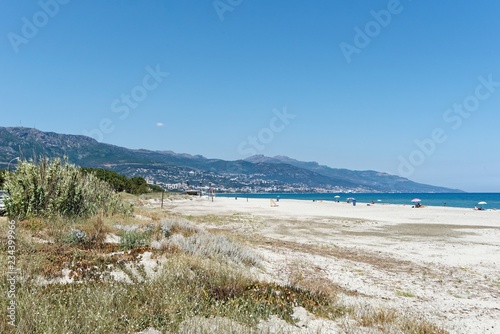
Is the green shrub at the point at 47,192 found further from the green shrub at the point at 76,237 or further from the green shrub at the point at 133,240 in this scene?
the green shrub at the point at 133,240

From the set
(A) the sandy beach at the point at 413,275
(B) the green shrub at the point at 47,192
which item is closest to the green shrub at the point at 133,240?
(B) the green shrub at the point at 47,192

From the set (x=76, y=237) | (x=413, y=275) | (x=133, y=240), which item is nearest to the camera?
(x=76, y=237)

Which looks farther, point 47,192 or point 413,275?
point 47,192

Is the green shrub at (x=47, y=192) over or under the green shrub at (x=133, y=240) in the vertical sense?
over

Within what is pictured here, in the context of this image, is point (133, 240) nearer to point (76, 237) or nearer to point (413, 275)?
point (76, 237)

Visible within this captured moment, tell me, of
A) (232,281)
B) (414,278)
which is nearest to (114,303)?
(232,281)

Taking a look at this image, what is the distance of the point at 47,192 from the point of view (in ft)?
37.7

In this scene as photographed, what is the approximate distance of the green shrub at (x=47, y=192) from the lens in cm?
1109

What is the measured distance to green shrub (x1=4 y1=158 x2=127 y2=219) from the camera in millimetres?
11086

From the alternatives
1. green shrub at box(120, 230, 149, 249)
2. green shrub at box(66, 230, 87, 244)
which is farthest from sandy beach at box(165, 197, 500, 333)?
green shrub at box(66, 230, 87, 244)

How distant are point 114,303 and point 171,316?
1022 millimetres

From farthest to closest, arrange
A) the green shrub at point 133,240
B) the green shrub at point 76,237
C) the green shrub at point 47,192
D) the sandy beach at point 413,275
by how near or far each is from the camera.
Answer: the green shrub at point 47,192
the green shrub at point 133,240
the green shrub at point 76,237
the sandy beach at point 413,275

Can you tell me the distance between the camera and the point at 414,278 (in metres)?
10.5

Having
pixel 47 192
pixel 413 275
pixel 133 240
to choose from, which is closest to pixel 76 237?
pixel 133 240
